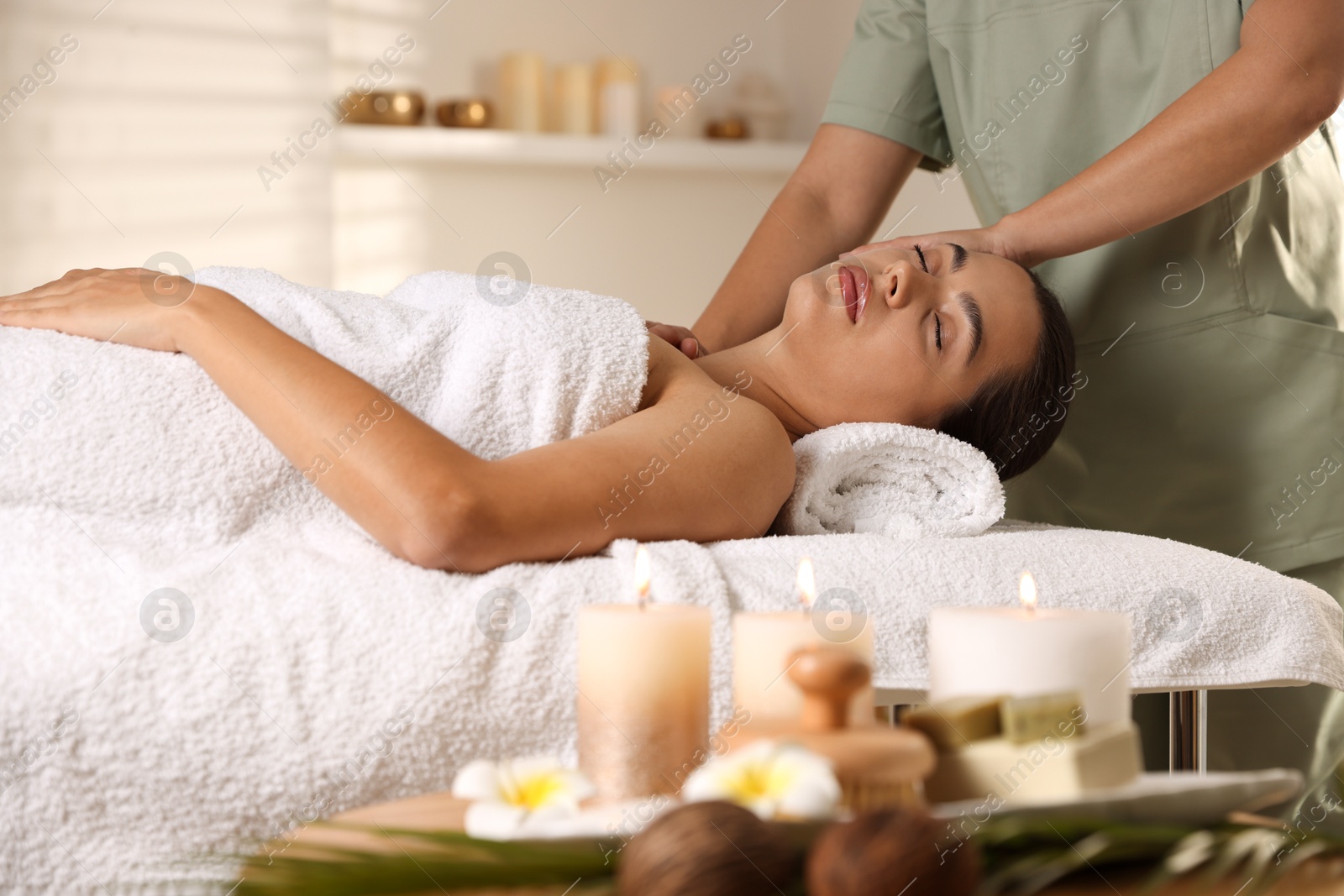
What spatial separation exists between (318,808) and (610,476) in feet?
1.22

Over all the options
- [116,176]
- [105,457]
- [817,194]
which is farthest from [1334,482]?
[116,176]

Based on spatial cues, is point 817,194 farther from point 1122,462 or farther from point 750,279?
point 1122,462

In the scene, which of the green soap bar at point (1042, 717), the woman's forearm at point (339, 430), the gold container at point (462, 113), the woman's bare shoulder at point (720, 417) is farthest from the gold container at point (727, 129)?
the green soap bar at point (1042, 717)

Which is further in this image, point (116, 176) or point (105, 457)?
point (116, 176)

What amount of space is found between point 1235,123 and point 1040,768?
99 centimetres

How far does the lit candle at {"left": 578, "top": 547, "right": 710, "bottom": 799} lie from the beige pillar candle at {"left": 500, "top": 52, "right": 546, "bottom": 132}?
9.05ft

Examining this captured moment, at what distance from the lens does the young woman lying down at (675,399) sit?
914 mm

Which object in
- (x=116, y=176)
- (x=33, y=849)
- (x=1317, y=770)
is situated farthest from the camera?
(x=116, y=176)

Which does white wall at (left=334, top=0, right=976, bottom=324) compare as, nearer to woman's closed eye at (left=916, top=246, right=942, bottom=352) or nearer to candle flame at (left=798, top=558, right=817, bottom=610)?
woman's closed eye at (left=916, top=246, right=942, bottom=352)

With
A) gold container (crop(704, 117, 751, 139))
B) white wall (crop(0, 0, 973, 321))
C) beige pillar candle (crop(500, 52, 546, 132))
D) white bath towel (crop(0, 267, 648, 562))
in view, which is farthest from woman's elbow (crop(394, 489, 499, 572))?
gold container (crop(704, 117, 751, 139))

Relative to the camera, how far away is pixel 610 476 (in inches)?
39.1

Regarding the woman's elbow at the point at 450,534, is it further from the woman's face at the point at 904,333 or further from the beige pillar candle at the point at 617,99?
the beige pillar candle at the point at 617,99

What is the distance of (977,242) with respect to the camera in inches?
56.2

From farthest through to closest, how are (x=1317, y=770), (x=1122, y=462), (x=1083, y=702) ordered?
1. (x=1122, y=462)
2. (x=1317, y=770)
3. (x=1083, y=702)
